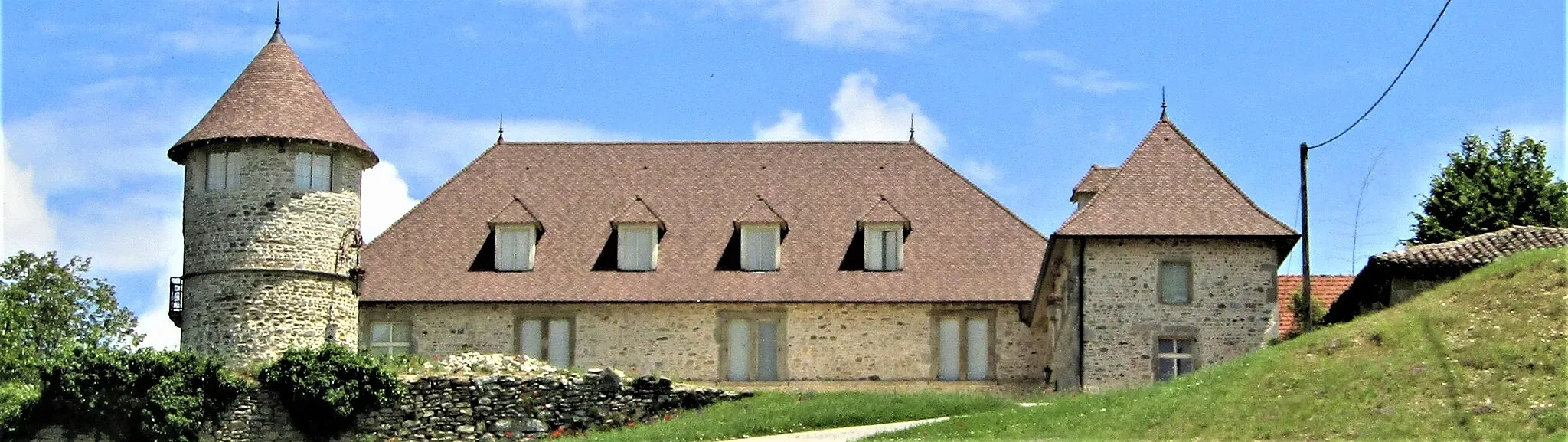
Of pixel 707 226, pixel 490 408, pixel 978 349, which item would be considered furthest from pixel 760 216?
pixel 490 408

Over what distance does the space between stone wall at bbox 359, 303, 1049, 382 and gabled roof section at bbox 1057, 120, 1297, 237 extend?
4.07 metres

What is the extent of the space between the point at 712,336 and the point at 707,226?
313 centimetres

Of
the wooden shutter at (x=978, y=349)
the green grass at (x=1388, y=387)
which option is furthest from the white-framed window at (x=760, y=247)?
the green grass at (x=1388, y=387)

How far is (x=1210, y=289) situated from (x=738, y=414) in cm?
957

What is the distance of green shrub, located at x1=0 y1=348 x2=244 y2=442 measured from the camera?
4088cm

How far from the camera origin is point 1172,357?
42844 mm

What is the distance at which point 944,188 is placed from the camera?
49875 mm

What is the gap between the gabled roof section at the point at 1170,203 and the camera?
42.7 m

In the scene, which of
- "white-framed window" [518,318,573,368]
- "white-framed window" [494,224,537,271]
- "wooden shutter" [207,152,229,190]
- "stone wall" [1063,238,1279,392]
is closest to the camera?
"stone wall" [1063,238,1279,392]

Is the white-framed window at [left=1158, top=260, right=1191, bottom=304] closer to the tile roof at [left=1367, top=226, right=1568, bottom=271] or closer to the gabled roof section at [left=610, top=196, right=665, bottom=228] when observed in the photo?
the tile roof at [left=1367, top=226, right=1568, bottom=271]

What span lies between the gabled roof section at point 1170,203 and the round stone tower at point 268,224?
47.2 ft

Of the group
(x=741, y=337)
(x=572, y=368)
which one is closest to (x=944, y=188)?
(x=741, y=337)

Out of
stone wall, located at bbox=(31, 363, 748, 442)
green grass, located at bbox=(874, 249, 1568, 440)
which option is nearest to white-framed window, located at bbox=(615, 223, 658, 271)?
stone wall, located at bbox=(31, 363, 748, 442)

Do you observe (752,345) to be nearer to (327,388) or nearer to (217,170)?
(327,388)
